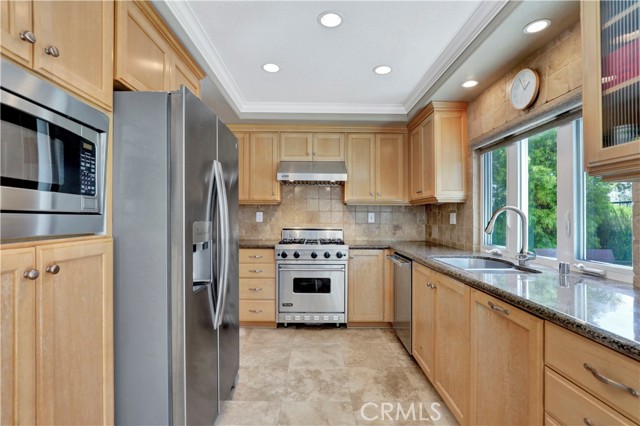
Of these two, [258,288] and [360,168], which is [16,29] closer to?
[258,288]

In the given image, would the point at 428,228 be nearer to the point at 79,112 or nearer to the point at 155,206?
the point at 155,206

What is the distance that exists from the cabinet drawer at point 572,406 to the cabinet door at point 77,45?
6.17 feet

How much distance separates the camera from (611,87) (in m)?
1.02

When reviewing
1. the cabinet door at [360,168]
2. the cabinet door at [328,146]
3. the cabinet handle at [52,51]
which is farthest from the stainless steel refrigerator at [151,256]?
the cabinet door at [360,168]

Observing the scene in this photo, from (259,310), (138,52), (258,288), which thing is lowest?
(259,310)

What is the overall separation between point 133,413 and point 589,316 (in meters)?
1.72

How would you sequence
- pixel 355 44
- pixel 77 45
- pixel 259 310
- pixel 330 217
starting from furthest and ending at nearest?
1. pixel 330 217
2. pixel 259 310
3. pixel 355 44
4. pixel 77 45

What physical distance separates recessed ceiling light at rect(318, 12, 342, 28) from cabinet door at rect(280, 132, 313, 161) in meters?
1.70

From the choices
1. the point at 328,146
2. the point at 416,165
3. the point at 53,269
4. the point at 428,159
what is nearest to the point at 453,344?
the point at 428,159

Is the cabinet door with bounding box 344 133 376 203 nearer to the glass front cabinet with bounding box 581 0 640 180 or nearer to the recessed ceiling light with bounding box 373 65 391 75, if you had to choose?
the recessed ceiling light with bounding box 373 65 391 75

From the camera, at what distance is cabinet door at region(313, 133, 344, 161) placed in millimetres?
3484

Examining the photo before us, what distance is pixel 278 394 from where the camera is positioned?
6.64 ft

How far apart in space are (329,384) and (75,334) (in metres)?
1.71

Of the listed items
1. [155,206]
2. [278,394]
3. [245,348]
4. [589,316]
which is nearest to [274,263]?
[245,348]
